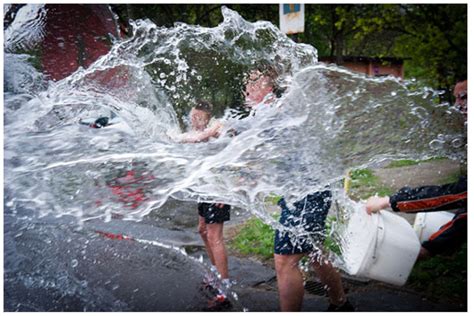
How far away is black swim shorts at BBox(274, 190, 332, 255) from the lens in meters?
2.24

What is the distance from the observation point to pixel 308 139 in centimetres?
239

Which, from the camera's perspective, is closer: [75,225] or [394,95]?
[394,95]

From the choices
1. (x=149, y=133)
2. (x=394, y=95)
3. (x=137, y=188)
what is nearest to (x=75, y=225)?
(x=149, y=133)

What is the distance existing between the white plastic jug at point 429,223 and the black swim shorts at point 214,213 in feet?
3.92

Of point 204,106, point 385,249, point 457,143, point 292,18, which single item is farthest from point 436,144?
point 204,106

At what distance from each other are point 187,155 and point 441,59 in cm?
166

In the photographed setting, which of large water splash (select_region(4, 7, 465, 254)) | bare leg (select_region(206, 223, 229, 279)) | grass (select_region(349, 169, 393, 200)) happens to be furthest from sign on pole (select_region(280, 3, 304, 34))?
bare leg (select_region(206, 223, 229, 279))

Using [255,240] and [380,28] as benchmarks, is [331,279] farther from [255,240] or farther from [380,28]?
[380,28]

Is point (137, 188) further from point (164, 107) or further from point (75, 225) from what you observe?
point (75, 225)

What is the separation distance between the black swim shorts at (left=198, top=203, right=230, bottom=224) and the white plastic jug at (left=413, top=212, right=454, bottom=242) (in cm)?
120

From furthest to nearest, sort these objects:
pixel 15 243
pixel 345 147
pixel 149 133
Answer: pixel 15 243
pixel 149 133
pixel 345 147

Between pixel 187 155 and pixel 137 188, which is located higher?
pixel 187 155

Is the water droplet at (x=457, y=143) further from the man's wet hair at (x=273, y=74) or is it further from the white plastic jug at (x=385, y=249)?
the man's wet hair at (x=273, y=74)

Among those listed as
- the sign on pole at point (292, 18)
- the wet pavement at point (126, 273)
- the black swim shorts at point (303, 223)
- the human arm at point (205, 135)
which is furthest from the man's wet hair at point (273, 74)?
the wet pavement at point (126, 273)
